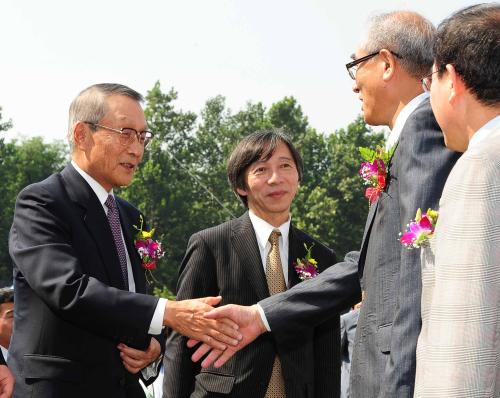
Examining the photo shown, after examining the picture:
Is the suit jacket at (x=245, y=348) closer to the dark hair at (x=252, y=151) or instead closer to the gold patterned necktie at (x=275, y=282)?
the gold patterned necktie at (x=275, y=282)

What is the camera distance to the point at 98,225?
16.6 ft

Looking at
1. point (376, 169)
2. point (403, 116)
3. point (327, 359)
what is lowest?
point (327, 359)

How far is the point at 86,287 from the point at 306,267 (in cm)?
180

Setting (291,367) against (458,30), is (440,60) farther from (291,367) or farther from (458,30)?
(291,367)

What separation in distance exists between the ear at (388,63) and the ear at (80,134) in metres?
1.99

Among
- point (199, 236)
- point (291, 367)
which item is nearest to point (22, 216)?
point (199, 236)

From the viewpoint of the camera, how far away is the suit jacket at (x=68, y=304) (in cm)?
464


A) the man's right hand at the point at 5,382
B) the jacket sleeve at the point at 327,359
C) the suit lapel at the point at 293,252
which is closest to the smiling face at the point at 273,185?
the suit lapel at the point at 293,252

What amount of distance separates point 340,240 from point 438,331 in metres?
72.5

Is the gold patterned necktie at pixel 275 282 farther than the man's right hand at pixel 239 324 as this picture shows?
Yes

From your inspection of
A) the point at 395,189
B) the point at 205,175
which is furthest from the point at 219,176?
the point at 395,189

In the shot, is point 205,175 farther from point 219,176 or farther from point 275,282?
point 275,282

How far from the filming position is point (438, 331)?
2861 millimetres

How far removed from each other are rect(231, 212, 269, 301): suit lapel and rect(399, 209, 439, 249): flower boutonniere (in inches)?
85.5
